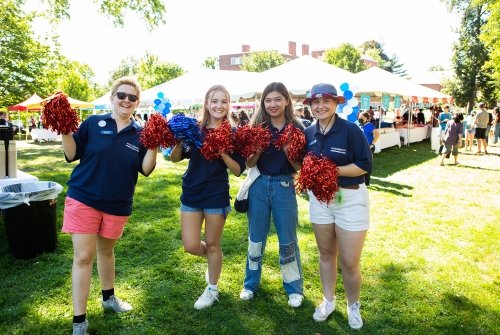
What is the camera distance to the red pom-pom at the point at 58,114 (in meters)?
2.73

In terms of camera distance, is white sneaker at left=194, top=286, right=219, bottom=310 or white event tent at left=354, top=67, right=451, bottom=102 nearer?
white sneaker at left=194, top=286, right=219, bottom=310

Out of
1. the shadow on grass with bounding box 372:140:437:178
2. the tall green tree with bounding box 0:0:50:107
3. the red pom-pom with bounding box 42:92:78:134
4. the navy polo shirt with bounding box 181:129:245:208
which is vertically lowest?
the shadow on grass with bounding box 372:140:437:178

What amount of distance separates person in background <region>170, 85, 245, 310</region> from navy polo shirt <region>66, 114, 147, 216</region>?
0.39 metres

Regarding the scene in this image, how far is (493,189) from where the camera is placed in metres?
8.98

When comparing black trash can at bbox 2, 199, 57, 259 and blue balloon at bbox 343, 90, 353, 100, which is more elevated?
blue balloon at bbox 343, 90, 353, 100

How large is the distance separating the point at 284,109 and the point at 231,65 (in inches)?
3732

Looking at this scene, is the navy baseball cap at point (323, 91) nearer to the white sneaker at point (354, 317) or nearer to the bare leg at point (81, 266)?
the white sneaker at point (354, 317)

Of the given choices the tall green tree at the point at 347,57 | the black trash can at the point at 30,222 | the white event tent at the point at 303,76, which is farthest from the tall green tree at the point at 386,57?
the black trash can at the point at 30,222

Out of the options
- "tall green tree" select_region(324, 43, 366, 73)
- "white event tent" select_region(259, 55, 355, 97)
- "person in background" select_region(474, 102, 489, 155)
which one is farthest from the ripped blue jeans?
"tall green tree" select_region(324, 43, 366, 73)

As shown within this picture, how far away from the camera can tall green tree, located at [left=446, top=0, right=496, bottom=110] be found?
119ft

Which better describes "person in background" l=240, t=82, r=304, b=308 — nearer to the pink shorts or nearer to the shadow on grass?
the pink shorts

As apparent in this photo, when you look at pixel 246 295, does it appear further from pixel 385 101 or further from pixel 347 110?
pixel 385 101

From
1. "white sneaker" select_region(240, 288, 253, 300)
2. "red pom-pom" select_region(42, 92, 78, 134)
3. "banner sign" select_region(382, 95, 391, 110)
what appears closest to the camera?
"red pom-pom" select_region(42, 92, 78, 134)

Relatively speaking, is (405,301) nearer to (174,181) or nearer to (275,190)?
(275,190)
